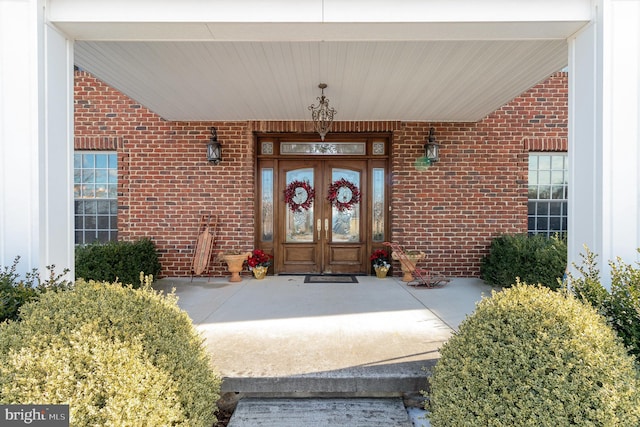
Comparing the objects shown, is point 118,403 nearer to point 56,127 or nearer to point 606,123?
point 56,127

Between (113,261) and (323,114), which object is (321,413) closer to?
(323,114)

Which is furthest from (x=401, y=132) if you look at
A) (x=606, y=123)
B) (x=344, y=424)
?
(x=344, y=424)

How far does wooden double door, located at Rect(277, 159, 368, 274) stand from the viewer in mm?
6383

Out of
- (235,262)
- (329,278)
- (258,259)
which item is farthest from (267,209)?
(329,278)

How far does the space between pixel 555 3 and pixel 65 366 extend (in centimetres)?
372

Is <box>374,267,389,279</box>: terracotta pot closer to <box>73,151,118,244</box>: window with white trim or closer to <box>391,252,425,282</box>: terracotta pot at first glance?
<box>391,252,425,282</box>: terracotta pot

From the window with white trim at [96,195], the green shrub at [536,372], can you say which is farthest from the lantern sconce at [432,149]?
the window with white trim at [96,195]

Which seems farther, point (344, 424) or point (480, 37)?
point (480, 37)

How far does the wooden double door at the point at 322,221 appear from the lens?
638 centimetres

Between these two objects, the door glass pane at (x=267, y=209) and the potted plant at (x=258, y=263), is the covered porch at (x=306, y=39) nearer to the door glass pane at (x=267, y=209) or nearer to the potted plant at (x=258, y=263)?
the potted plant at (x=258, y=263)

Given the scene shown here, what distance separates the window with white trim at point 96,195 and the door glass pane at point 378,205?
4.72 m

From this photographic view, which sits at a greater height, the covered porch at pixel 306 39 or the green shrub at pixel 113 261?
the covered porch at pixel 306 39

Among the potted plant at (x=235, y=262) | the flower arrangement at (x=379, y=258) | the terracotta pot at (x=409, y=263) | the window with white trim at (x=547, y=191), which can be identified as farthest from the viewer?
the window with white trim at (x=547, y=191)

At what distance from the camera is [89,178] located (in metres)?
6.19
